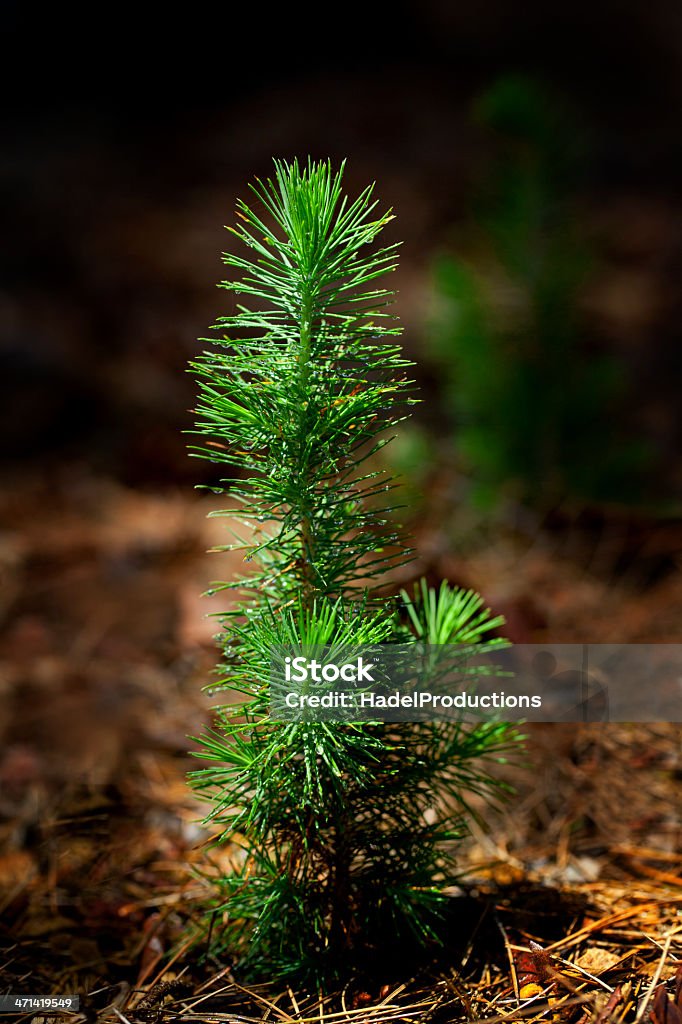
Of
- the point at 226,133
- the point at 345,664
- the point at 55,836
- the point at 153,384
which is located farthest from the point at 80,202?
the point at 345,664

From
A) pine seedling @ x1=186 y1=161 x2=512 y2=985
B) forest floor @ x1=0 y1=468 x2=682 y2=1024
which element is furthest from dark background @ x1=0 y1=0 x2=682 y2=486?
pine seedling @ x1=186 y1=161 x2=512 y2=985

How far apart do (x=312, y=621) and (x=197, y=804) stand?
0.76 meters

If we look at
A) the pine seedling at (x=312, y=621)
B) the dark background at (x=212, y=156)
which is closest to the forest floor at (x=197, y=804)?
the pine seedling at (x=312, y=621)

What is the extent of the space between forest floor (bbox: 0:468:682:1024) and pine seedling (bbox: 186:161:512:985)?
9 cm

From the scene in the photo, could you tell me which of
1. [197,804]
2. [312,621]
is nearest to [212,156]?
[197,804]

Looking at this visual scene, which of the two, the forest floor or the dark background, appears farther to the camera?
the dark background

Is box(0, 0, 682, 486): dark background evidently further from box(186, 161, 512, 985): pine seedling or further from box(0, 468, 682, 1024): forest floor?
box(186, 161, 512, 985): pine seedling

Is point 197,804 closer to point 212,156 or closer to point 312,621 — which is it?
point 312,621

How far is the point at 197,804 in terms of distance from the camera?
148 centimetres

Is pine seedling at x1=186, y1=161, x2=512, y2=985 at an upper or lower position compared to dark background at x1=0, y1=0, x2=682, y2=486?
lower

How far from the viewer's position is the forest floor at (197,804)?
982mm

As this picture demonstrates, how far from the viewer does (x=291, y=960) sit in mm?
1000

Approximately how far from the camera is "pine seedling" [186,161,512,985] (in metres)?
0.90

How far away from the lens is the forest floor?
98 cm
